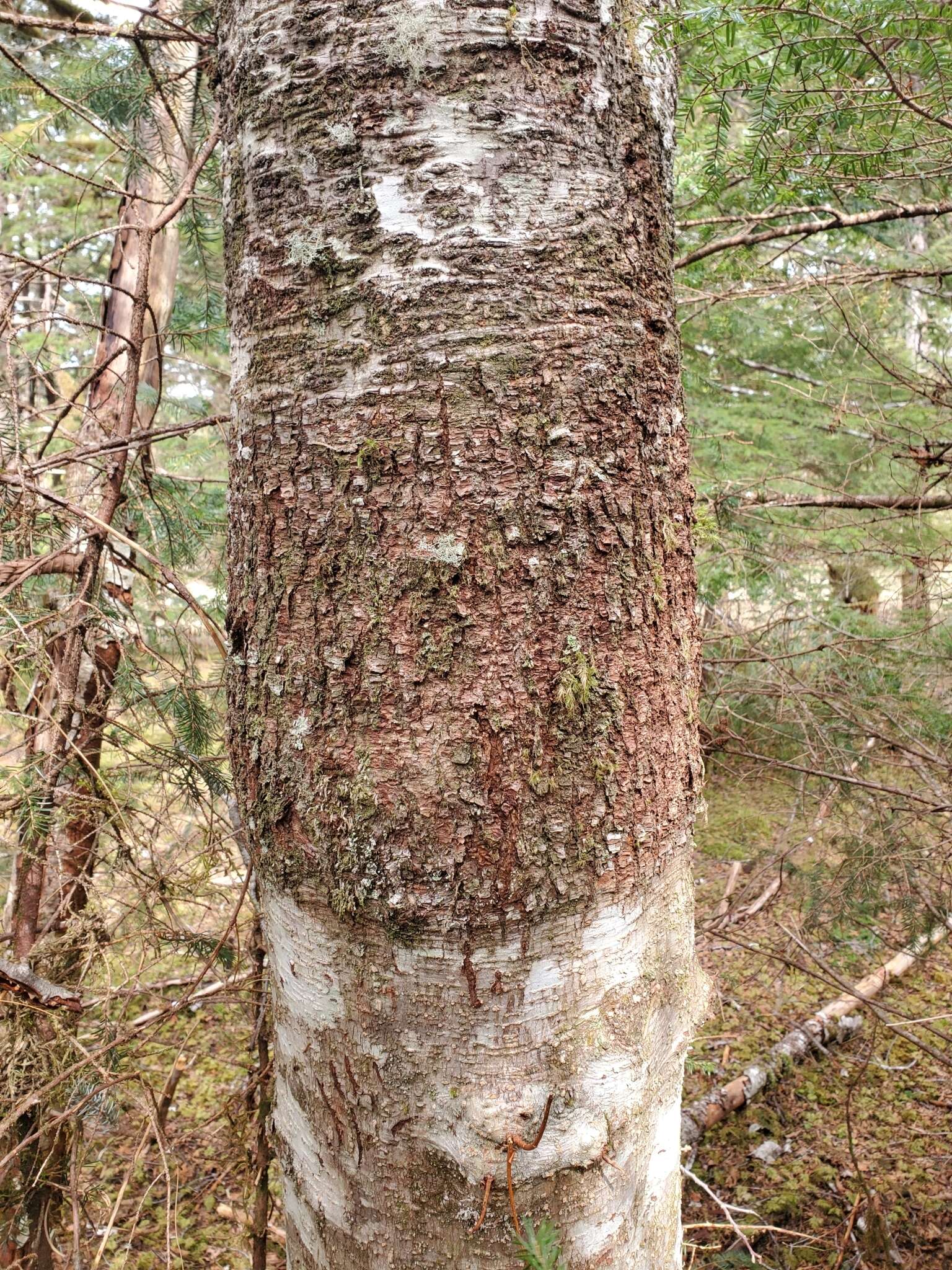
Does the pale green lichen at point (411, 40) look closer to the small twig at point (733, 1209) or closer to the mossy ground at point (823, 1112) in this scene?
the small twig at point (733, 1209)

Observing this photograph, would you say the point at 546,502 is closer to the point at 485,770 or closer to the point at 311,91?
the point at 485,770

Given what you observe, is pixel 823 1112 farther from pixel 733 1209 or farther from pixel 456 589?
pixel 456 589

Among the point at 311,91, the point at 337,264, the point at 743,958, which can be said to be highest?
the point at 311,91

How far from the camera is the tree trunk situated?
0.85 m

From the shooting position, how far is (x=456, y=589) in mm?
851

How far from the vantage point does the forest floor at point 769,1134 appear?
2695 mm

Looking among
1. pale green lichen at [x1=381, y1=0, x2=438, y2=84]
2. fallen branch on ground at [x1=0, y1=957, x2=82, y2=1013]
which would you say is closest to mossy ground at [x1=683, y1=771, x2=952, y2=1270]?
fallen branch on ground at [x1=0, y1=957, x2=82, y2=1013]

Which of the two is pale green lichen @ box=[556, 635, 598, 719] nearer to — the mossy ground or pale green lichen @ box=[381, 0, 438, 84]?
pale green lichen @ box=[381, 0, 438, 84]

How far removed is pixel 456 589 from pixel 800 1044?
13.4 feet

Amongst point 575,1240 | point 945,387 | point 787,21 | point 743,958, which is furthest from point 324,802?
point 743,958

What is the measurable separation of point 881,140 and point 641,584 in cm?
189

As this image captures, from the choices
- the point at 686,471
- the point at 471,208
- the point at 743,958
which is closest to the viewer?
the point at 471,208

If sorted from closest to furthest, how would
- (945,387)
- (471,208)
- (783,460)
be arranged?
(471,208) → (945,387) → (783,460)

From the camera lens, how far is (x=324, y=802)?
0.89 metres
